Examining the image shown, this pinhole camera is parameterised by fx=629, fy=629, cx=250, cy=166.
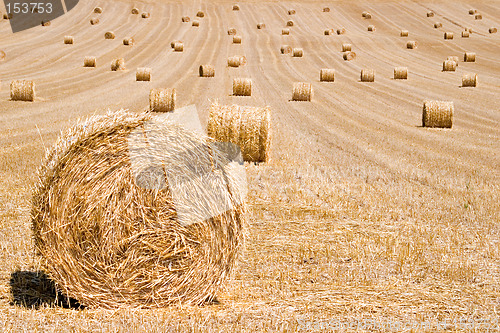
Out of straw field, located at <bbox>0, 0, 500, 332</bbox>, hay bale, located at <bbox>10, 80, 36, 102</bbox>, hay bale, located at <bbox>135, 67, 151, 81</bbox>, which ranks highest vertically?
straw field, located at <bbox>0, 0, 500, 332</bbox>

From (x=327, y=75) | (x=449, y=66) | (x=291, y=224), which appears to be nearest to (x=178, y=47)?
(x=327, y=75)

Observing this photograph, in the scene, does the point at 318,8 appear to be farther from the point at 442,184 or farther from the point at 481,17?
the point at 442,184

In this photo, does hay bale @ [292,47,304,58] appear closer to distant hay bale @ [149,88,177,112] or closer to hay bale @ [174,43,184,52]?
hay bale @ [174,43,184,52]

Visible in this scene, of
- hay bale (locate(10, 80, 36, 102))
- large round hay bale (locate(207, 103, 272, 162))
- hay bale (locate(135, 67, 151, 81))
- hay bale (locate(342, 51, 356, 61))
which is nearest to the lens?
large round hay bale (locate(207, 103, 272, 162))

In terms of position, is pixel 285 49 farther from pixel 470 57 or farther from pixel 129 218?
pixel 129 218

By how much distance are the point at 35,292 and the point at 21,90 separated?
59.6 feet

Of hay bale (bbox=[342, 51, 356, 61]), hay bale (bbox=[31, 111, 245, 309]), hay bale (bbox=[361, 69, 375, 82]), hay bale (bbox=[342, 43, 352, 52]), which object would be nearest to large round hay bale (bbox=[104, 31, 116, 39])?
hay bale (bbox=[342, 43, 352, 52])

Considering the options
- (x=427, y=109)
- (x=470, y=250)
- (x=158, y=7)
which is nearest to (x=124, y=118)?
(x=470, y=250)

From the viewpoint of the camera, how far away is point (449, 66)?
37062 millimetres

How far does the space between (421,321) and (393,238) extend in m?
2.75

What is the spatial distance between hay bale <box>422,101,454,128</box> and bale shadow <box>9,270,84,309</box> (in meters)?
14.6

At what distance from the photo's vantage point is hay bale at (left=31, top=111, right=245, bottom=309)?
19.9 ft

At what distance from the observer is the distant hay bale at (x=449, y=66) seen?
3700cm

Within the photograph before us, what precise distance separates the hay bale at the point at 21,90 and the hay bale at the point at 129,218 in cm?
1815
